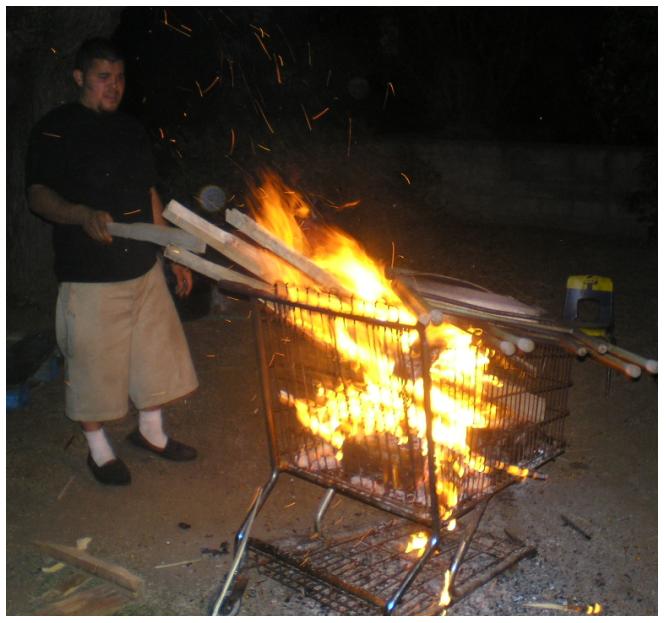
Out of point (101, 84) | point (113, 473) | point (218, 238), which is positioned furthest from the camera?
point (113, 473)

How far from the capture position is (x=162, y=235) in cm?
340

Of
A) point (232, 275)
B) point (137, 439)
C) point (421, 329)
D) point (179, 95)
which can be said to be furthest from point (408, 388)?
point (179, 95)

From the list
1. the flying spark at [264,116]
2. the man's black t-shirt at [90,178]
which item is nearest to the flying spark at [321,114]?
the flying spark at [264,116]

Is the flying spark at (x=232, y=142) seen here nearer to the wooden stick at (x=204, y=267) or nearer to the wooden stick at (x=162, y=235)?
the wooden stick at (x=162, y=235)

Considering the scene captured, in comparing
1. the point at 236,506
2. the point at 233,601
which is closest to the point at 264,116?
the point at 236,506

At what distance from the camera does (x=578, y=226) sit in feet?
38.1

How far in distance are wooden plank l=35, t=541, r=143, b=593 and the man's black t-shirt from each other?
1.34 metres

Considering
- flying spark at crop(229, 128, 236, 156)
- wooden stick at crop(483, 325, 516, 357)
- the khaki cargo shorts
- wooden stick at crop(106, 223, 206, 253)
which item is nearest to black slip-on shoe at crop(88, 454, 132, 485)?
the khaki cargo shorts

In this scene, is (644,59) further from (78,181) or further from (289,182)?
(78,181)

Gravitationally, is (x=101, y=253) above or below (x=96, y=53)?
below

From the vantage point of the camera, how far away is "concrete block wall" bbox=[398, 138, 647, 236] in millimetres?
11258

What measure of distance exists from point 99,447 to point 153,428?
394 mm

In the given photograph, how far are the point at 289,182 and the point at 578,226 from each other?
5257 mm

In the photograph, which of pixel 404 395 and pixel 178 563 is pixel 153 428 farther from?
pixel 404 395
